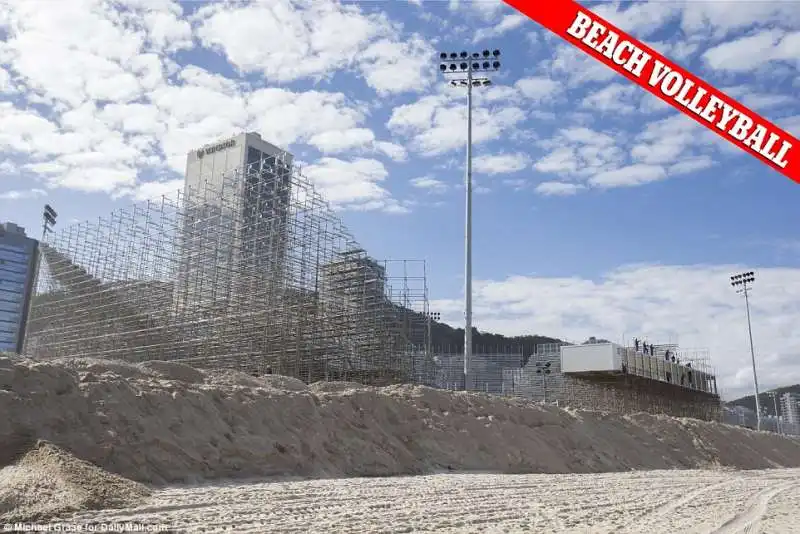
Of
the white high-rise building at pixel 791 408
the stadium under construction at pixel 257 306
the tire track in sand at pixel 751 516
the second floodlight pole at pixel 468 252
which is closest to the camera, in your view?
the tire track in sand at pixel 751 516

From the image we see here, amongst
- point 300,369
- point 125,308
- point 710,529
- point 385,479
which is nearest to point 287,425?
point 385,479

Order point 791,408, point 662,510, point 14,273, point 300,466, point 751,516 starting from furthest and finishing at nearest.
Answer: point 791,408 < point 14,273 < point 300,466 < point 662,510 < point 751,516

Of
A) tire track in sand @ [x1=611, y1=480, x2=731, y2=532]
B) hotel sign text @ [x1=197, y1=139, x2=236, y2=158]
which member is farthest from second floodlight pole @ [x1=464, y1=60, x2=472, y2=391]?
hotel sign text @ [x1=197, y1=139, x2=236, y2=158]

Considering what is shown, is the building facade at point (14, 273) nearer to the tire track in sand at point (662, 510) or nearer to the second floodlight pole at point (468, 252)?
the second floodlight pole at point (468, 252)

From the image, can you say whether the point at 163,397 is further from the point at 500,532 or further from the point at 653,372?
the point at 653,372

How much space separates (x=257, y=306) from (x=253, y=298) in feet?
1.27

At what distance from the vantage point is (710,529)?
297 inches

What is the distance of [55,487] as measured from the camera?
7.00m

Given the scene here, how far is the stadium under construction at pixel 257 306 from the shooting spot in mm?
27203

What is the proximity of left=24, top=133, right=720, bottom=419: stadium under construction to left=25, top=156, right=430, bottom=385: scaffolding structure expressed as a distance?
0.07m

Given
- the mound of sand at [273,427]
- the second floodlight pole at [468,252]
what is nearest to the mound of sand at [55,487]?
the mound of sand at [273,427]

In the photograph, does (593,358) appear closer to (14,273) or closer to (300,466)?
(300,466)

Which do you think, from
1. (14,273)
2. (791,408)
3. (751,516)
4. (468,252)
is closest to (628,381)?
(468,252)

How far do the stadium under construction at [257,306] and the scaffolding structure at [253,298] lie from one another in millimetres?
66
